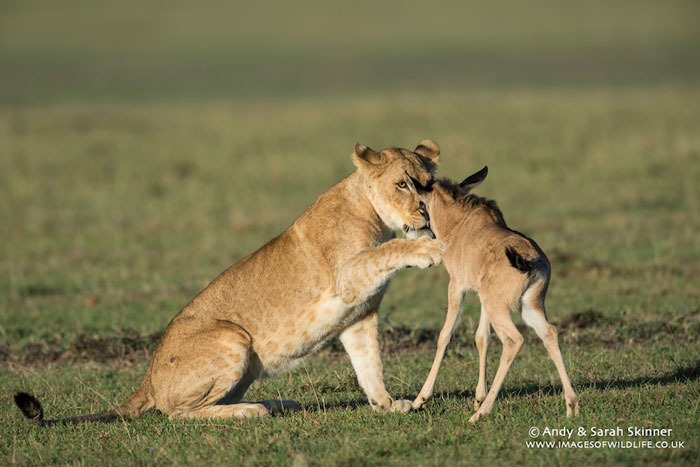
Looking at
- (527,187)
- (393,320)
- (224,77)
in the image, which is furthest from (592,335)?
(224,77)

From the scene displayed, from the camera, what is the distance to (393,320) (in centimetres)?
942

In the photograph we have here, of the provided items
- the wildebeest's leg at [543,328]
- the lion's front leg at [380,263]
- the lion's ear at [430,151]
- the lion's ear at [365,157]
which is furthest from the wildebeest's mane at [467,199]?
the wildebeest's leg at [543,328]

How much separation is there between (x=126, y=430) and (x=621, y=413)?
3.13m

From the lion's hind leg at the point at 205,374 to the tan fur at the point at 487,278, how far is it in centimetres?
126

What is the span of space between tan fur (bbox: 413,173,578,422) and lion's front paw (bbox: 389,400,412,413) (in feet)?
0.68

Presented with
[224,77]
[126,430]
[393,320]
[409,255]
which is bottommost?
[224,77]

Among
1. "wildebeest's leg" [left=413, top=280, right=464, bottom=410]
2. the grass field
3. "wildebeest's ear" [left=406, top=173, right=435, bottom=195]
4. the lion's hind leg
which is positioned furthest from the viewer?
"wildebeest's ear" [left=406, top=173, right=435, bottom=195]

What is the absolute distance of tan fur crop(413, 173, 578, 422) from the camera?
560cm

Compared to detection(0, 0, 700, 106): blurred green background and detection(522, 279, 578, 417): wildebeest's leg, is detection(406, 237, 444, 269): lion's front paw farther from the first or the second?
detection(0, 0, 700, 106): blurred green background

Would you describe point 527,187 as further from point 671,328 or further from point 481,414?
point 481,414

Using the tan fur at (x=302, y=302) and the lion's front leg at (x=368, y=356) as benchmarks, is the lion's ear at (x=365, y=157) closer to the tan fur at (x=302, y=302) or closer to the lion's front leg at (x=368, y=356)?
the tan fur at (x=302, y=302)

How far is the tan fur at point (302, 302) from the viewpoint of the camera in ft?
21.3

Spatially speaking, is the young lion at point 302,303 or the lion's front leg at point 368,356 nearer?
the young lion at point 302,303

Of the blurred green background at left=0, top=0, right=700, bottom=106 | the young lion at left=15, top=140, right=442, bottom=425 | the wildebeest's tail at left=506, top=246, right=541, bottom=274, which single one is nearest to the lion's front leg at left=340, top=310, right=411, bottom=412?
the young lion at left=15, top=140, right=442, bottom=425
